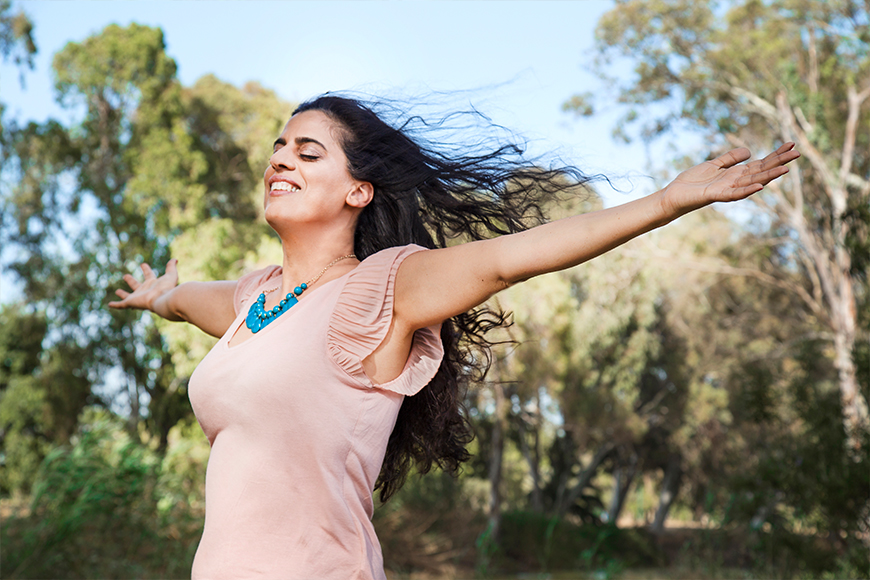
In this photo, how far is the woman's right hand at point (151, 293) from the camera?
2291 millimetres

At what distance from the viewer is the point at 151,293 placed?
236 centimetres

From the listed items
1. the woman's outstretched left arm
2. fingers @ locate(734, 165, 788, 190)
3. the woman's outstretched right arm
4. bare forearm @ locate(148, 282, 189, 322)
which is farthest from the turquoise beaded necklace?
fingers @ locate(734, 165, 788, 190)

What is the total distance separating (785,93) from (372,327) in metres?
12.9

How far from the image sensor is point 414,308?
1.46 meters

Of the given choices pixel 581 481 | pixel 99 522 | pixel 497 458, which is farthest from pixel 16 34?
pixel 581 481

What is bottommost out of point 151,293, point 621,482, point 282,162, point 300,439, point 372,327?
point 621,482

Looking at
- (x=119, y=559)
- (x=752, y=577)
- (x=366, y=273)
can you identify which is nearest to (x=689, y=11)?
(x=752, y=577)

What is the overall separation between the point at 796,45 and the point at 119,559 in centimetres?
1276

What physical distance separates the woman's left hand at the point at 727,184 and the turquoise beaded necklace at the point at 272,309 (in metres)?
0.76

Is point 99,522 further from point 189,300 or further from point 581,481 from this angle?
point 581,481

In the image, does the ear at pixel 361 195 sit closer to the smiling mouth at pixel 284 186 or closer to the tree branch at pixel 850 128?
the smiling mouth at pixel 284 186

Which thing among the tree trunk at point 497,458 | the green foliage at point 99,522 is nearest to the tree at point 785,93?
the tree trunk at point 497,458

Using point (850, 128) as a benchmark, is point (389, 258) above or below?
below

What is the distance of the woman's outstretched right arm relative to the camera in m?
2.08
